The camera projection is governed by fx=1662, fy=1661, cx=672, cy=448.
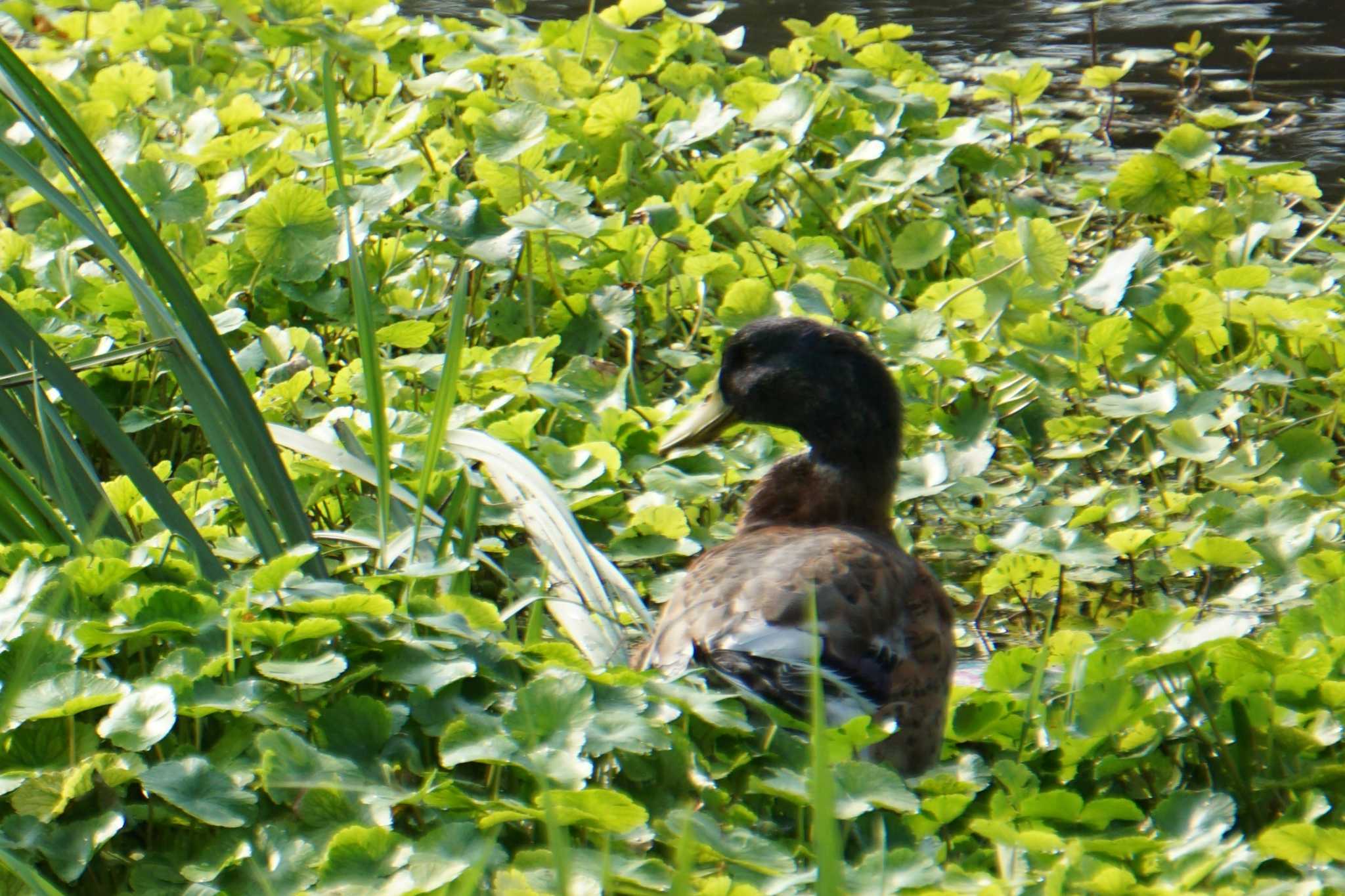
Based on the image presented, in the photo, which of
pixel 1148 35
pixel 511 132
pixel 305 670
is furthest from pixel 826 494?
pixel 1148 35

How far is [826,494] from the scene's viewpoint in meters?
3.20

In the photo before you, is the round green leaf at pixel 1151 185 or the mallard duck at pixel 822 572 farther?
the round green leaf at pixel 1151 185

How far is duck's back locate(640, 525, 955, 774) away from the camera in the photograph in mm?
2455

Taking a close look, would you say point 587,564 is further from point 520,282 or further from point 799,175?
point 799,175

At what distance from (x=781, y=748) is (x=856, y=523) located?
3.12ft

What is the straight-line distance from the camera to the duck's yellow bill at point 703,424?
3.43 metres

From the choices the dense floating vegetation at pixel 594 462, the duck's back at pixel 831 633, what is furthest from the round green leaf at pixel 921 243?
the duck's back at pixel 831 633

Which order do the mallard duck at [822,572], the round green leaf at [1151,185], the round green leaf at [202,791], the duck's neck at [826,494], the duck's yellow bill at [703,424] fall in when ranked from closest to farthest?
the round green leaf at [202,791] < the mallard duck at [822,572] < the duck's neck at [826,494] < the duck's yellow bill at [703,424] < the round green leaf at [1151,185]

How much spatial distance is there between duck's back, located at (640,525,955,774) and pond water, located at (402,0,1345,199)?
3908 mm

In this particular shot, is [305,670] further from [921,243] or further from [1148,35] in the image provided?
[1148,35]

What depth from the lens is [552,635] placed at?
3002 mm

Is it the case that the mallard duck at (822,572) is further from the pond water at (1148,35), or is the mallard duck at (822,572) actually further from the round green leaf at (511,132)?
the pond water at (1148,35)

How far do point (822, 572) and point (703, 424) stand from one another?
2.94 feet

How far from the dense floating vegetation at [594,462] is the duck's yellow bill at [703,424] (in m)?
0.06
